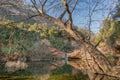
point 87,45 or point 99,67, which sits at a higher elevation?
point 87,45

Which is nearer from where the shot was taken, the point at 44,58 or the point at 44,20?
the point at 44,20

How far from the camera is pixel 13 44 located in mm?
11992

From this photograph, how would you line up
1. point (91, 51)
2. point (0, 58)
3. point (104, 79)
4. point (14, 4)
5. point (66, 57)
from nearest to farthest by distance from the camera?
point (104, 79) → point (14, 4) → point (91, 51) → point (0, 58) → point (66, 57)

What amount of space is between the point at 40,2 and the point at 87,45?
294cm

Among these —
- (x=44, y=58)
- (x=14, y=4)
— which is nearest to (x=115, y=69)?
(x=14, y=4)

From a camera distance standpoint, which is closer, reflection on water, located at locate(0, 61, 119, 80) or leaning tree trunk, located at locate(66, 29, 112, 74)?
reflection on water, located at locate(0, 61, 119, 80)

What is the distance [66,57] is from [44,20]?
16.4 meters

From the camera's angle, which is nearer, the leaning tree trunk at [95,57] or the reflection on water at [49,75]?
the reflection on water at [49,75]

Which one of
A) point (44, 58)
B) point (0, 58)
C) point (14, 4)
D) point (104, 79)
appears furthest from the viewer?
point (44, 58)

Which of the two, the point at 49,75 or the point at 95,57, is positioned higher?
the point at 95,57

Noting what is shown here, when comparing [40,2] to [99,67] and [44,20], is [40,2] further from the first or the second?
[99,67]

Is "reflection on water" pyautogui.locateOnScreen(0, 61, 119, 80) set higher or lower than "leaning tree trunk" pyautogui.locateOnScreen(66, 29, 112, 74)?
lower

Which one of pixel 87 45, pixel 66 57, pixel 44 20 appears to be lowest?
pixel 66 57

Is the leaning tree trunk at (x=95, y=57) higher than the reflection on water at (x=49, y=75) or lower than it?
higher
